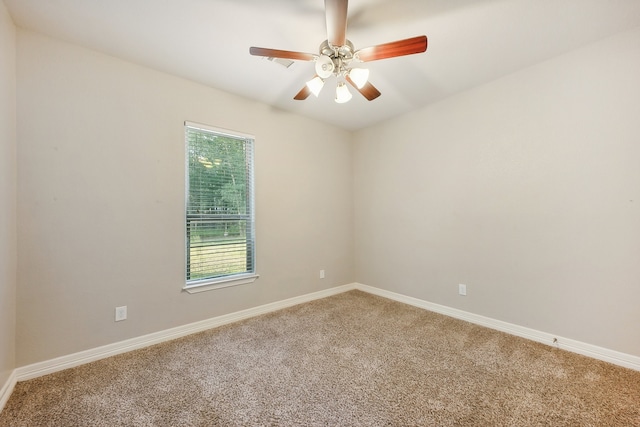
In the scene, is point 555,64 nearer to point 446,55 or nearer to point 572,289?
point 446,55

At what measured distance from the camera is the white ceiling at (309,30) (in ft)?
5.69

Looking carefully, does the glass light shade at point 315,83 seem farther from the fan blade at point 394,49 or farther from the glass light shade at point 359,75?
the fan blade at point 394,49

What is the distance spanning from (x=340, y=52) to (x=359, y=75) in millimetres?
200

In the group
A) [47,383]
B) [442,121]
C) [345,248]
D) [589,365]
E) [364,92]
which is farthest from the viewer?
[345,248]

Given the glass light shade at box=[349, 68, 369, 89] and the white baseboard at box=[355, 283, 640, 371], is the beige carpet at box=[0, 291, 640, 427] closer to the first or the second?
the white baseboard at box=[355, 283, 640, 371]

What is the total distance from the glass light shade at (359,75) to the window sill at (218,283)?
89.4 inches

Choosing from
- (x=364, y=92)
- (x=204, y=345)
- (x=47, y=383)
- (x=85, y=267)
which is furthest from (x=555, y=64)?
(x=47, y=383)

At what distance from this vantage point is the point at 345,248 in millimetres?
4094

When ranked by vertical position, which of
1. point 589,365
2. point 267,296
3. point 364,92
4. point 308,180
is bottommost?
point 589,365

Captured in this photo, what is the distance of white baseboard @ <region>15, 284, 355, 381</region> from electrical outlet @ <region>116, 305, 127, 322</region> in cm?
20

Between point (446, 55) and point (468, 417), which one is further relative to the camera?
point (446, 55)

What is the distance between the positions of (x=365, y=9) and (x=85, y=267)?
282cm

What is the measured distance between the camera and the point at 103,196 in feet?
7.24

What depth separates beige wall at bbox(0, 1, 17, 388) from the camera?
1.67 meters
